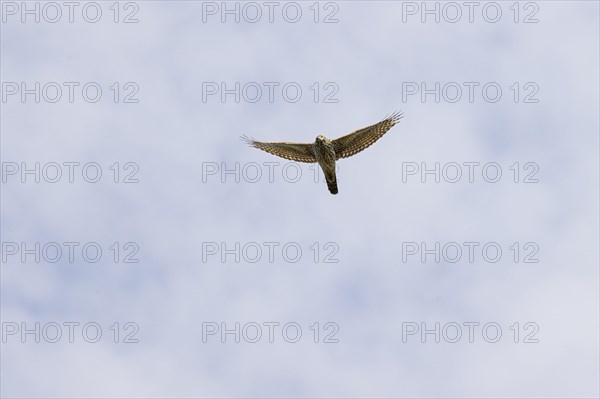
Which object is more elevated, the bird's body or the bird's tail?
the bird's body

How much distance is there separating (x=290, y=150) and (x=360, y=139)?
339 centimetres

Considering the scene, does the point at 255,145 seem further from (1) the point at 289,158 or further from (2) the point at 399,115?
(2) the point at 399,115

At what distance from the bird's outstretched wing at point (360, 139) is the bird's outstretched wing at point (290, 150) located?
139 centimetres

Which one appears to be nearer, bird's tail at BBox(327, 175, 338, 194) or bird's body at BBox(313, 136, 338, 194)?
bird's body at BBox(313, 136, 338, 194)

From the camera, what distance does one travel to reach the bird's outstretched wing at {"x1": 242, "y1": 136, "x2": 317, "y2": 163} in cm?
6227

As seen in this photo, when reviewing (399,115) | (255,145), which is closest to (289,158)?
(255,145)

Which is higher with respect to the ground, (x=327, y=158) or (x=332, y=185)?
(x=327, y=158)

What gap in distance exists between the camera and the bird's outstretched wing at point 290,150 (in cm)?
6227

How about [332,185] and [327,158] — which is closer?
[327,158]

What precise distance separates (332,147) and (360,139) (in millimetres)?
1424

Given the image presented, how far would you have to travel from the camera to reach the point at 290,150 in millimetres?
62906

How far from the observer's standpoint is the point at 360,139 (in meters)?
62.0

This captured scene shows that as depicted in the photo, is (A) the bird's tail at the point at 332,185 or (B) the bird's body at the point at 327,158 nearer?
(B) the bird's body at the point at 327,158

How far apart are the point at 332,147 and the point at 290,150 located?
2352 millimetres
